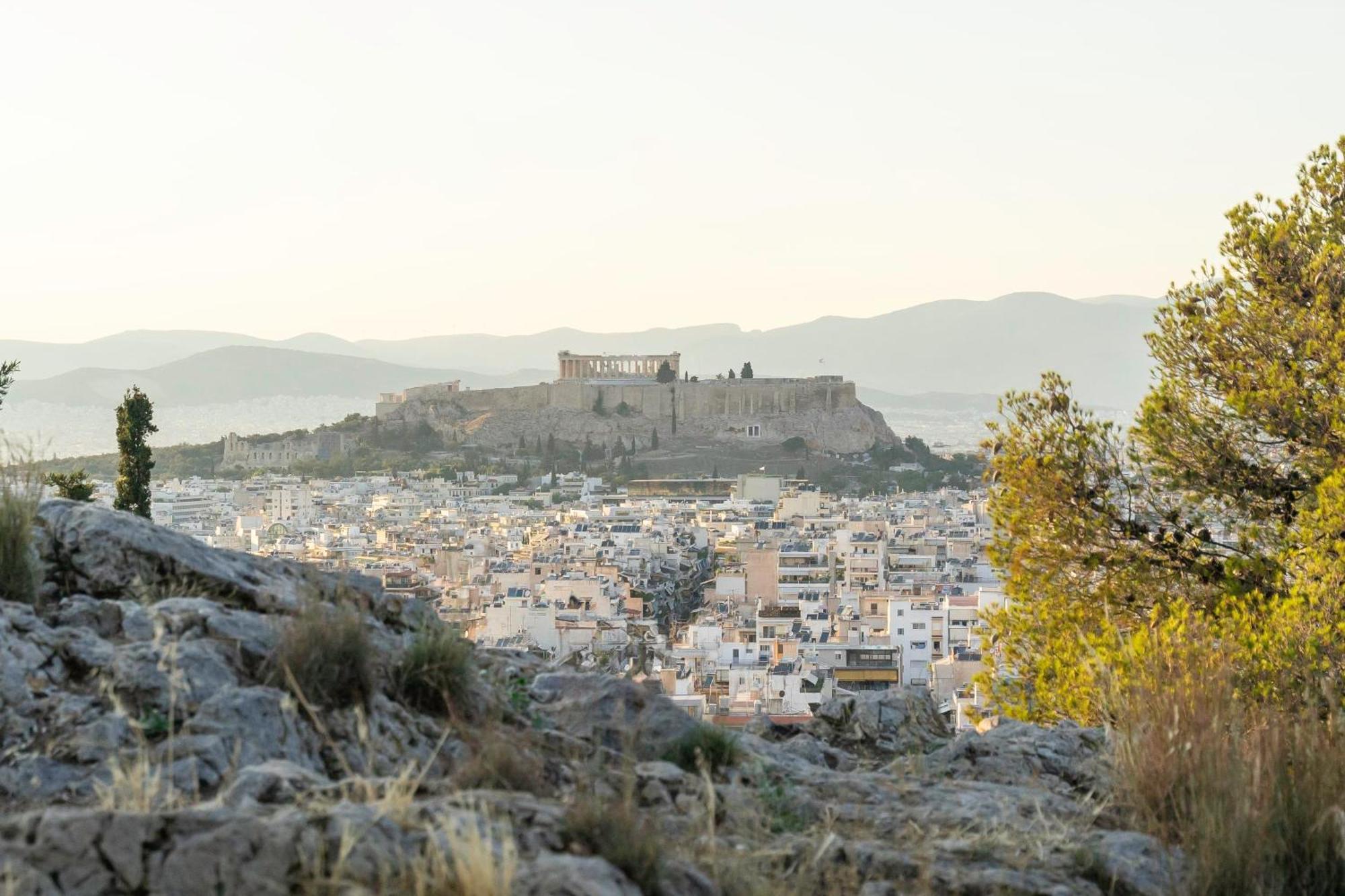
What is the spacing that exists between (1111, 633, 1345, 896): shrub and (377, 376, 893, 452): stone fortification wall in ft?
319

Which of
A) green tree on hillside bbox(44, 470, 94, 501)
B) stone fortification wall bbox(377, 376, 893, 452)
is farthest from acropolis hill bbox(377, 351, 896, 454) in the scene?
green tree on hillside bbox(44, 470, 94, 501)

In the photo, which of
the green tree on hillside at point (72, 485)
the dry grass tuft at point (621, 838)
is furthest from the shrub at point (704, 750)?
the green tree on hillside at point (72, 485)

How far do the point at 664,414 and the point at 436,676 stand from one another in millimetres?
98910

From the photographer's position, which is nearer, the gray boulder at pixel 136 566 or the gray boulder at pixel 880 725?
the gray boulder at pixel 136 566

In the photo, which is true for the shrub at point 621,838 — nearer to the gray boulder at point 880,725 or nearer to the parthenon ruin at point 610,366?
the gray boulder at point 880,725

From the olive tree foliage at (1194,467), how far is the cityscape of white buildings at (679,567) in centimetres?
63

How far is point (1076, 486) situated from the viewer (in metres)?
9.05

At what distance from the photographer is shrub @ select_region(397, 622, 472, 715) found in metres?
4.11

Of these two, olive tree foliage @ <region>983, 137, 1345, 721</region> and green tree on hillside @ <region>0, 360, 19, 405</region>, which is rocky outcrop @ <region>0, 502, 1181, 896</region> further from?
green tree on hillside @ <region>0, 360, 19, 405</region>

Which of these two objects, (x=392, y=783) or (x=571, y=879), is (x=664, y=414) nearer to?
(x=392, y=783)

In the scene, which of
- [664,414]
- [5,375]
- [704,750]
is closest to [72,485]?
[5,375]

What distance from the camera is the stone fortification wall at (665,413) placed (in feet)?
337

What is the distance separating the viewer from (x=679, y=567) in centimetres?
4816

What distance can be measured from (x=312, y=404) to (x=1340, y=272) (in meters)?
179
